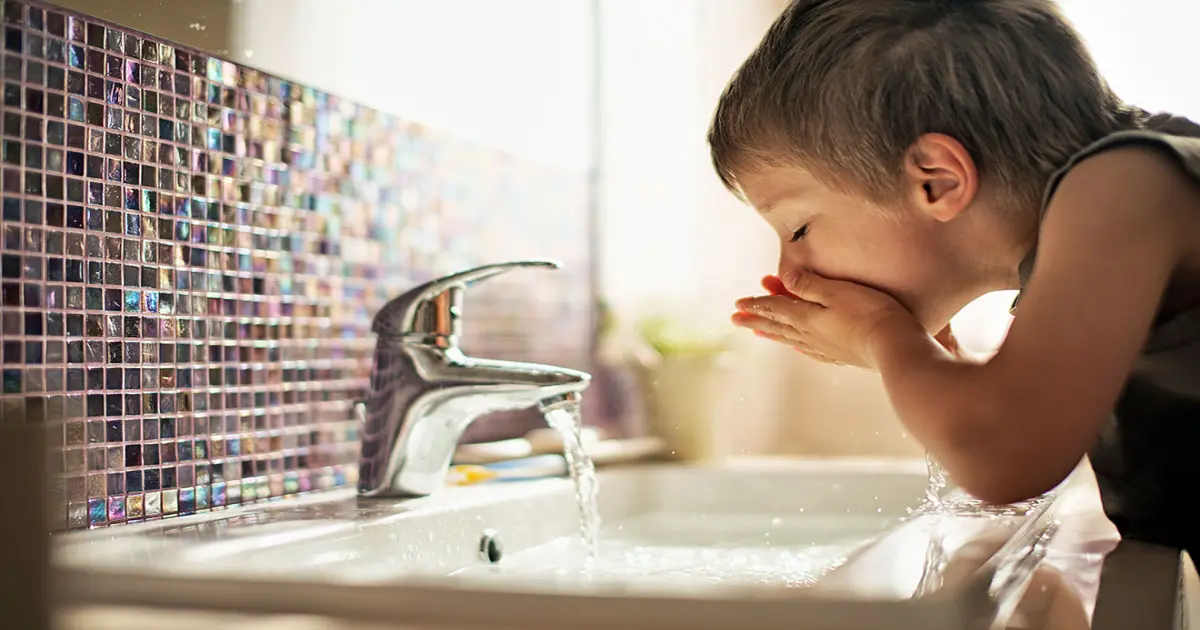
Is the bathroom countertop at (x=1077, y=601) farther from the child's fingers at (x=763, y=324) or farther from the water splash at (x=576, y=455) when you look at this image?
the water splash at (x=576, y=455)

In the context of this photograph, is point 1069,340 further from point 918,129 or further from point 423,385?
point 423,385

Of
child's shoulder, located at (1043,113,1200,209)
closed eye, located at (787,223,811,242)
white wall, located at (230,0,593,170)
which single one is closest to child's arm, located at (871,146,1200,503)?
child's shoulder, located at (1043,113,1200,209)

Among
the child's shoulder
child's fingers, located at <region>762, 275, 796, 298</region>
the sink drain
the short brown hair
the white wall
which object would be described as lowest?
the sink drain

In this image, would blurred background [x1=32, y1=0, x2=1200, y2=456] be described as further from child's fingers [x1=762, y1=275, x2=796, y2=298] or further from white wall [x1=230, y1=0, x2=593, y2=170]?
child's fingers [x1=762, y1=275, x2=796, y2=298]

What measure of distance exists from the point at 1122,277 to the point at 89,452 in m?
0.63

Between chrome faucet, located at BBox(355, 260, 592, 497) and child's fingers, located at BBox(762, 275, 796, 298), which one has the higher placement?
child's fingers, located at BBox(762, 275, 796, 298)

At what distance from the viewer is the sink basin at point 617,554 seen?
0.36 metres

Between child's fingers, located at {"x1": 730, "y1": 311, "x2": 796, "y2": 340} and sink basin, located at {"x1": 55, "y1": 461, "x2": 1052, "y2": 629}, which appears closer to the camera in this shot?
sink basin, located at {"x1": 55, "y1": 461, "x2": 1052, "y2": 629}

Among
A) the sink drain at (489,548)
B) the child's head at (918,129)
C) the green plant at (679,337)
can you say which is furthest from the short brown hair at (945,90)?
the green plant at (679,337)

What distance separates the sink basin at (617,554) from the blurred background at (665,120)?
0.27 m

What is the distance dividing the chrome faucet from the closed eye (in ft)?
0.69

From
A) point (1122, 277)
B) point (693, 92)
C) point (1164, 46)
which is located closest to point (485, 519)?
point (1122, 277)

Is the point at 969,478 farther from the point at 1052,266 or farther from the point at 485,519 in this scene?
the point at 485,519

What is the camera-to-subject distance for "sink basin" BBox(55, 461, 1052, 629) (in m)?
0.36
